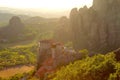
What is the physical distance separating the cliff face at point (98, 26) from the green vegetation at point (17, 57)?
1867 centimetres

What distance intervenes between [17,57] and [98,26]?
32.1m

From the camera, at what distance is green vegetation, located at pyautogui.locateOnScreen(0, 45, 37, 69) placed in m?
93.2

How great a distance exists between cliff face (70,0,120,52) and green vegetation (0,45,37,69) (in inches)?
735

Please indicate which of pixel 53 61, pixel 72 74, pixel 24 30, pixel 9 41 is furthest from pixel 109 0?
pixel 24 30

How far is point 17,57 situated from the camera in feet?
323

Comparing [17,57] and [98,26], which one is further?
[17,57]

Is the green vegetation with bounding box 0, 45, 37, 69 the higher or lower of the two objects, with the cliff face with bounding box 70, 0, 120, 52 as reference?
lower

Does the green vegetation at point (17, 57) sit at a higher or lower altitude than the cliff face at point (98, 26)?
lower

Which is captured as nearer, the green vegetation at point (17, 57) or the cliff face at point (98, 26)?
the cliff face at point (98, 26)

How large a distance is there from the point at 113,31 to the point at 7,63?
32.7 meters

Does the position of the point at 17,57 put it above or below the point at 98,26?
below

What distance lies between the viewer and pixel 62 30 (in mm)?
98438

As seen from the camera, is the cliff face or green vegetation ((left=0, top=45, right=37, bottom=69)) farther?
green vegetation ((left=0, top=45, right=37, bottom=69))

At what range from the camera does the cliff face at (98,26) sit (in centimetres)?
7288
